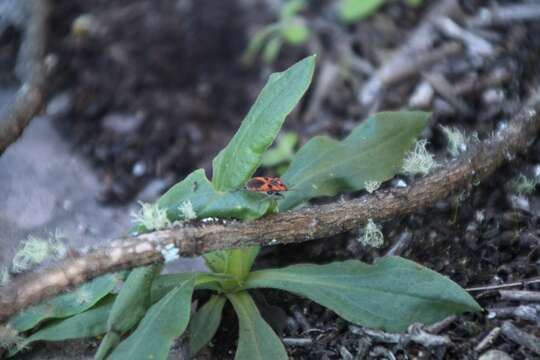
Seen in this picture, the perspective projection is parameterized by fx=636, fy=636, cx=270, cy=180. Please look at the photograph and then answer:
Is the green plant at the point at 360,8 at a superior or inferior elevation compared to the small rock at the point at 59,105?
inferior

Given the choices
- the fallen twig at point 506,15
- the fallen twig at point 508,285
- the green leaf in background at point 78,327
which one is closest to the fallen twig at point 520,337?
the fallen twig at point 508,285

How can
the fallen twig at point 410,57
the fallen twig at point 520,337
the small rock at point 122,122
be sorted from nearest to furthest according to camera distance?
the fallen twig at point 520,337
the fallen twig at point 410,57
the small rock at point 122,122

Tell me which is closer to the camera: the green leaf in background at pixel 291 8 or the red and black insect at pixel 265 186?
the red and black insect at pixel 265 186

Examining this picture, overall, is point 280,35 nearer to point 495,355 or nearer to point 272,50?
point 272,50

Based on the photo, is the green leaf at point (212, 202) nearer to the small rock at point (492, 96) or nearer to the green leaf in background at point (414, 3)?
the small rock at point (492, 96)

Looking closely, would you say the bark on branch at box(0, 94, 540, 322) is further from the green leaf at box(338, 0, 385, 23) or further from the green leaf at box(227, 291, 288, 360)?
the green leaf at box(338, 0, 385, 23)

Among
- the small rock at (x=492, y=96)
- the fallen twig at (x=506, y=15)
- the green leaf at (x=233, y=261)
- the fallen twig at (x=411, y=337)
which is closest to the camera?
the fallen twig at (x=411, y=337)

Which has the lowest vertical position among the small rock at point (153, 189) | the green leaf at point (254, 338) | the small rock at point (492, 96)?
the small rock at point (153, 189)

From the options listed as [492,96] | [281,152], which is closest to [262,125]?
[281,152]

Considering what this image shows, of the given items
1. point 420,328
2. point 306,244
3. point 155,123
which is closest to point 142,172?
point 155,123
